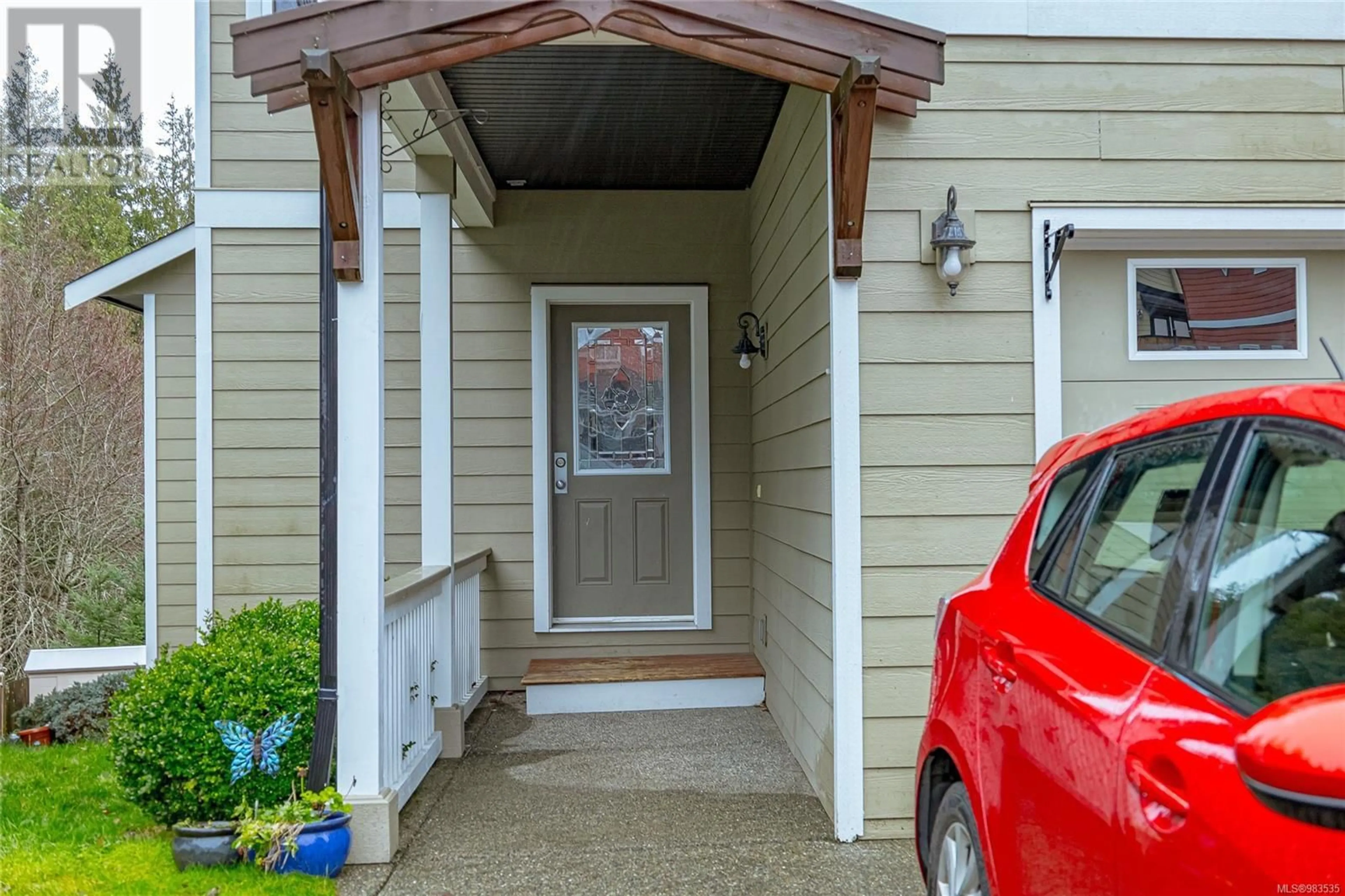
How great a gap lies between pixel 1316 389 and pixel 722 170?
4.08 m

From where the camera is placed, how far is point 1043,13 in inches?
131

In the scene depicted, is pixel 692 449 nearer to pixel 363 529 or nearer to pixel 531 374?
pixel 531 374

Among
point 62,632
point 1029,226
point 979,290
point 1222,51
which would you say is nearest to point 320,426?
point 979,290

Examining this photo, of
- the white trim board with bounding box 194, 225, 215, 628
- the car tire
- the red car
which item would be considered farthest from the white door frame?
the red car

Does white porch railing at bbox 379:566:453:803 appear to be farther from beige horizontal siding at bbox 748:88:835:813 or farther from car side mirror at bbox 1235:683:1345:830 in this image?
car side mirror at bbox 1235:683:1345:830

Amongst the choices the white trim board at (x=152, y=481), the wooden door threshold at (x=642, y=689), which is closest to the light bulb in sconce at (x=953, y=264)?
the wooden door threshold at (x=642, y=689)

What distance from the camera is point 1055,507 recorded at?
1.82 meters

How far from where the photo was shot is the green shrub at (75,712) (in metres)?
4.98

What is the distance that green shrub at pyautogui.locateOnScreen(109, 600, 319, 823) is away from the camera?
113 inches

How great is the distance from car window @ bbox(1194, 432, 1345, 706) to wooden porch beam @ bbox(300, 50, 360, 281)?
8.45 ft

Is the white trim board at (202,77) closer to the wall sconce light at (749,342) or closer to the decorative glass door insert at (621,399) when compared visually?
the decorative glass door insert at (621,399)

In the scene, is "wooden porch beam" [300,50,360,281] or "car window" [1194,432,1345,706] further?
"wooden porch beam" [300,50,360,281]

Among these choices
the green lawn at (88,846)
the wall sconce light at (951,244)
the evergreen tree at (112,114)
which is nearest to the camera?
the green lawn at (88,846)

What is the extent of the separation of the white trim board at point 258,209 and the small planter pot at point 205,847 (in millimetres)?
3102
